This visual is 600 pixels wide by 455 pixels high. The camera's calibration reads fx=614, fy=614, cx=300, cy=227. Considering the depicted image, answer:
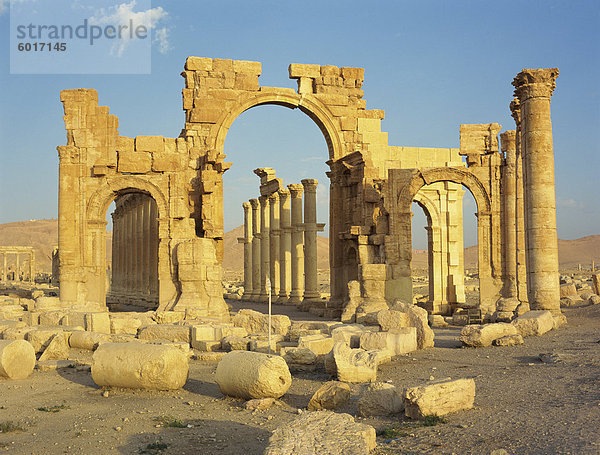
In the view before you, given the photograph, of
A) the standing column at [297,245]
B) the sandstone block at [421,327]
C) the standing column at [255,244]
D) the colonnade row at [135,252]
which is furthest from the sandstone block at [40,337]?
the standing column at [255,244]

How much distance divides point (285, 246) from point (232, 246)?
7822 cm

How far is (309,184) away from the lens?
28281 mm

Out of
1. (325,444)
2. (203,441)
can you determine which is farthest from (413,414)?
(203,441)

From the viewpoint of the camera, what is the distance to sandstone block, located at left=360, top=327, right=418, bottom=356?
11.3 metres

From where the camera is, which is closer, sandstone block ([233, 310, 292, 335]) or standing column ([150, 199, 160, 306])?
sandstone block ([233, 310, 292, 335])

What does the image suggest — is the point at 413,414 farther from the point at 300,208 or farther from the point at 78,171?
the point at 300,208

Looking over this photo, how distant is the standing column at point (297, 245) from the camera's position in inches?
1163

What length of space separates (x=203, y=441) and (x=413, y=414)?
2.32m

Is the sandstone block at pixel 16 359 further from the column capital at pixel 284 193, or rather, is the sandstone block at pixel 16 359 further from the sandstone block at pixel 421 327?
the column capital at pixel 284 193

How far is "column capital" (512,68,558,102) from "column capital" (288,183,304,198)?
1494 centimetres

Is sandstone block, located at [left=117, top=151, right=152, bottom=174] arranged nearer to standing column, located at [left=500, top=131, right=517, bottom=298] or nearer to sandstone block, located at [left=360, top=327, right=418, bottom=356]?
sandstone block, located at [left=360, top=327, right=418, bottom=356]

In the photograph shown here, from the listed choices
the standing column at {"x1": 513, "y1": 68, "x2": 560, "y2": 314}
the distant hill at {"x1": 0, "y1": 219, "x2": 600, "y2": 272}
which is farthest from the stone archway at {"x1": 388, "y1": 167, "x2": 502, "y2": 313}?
the distant hill at {"x1": 0, "y1": 219, "x2": 600, "y2": 272}

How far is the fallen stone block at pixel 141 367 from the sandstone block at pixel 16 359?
162 cm

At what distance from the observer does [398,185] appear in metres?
19.6
